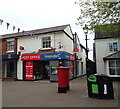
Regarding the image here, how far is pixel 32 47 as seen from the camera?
620 inches

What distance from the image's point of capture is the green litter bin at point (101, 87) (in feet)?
20.4

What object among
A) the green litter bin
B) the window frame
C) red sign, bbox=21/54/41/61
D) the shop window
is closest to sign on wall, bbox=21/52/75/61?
red sign, bbox=21/54/41/61

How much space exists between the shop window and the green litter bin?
9.94 meters

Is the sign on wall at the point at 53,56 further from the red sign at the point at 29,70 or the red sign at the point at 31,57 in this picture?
the red sign at the point at 29,70

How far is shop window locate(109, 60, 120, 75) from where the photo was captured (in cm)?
1514

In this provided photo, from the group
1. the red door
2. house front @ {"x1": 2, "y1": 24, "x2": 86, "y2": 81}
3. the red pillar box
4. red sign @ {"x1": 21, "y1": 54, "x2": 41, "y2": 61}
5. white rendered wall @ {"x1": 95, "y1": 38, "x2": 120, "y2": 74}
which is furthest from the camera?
white rendered wall @ {"x1": 95, "y1": 38, "x2": 120, "y2": 74}

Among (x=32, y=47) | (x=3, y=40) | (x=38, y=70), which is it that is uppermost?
(x=3, y=40)

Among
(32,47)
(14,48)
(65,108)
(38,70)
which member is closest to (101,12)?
(65,108)

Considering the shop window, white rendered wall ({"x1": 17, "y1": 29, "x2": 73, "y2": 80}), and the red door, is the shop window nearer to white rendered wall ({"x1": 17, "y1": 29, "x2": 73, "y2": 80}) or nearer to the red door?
white rendered wall ({"x1": 17, "y1": 29, "x2": 73, "y2": 80})

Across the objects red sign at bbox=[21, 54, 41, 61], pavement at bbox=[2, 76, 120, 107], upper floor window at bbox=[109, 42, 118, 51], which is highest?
upper floor window at bbox=[109, 42, 118, 51]

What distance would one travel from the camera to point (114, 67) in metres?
15.3

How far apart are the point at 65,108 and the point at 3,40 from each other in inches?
629

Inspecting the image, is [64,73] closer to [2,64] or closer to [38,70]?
[38,70]

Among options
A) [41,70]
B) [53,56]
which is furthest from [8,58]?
[53,56]
